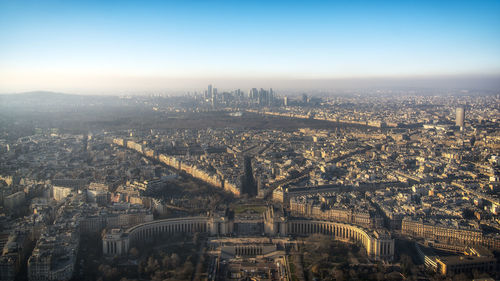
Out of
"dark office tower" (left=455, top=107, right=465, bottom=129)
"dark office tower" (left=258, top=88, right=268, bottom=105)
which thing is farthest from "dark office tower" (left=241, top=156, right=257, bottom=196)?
"dark office tower" (left=258, top=88, right=268, bottom=105)

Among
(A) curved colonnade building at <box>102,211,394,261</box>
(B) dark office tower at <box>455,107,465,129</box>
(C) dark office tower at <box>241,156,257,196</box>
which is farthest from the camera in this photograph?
(B) dark office tower at <box>455,107,465,129</box>

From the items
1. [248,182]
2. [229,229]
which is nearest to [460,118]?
[248,182]

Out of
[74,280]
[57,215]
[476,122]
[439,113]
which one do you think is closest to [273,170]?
[57,215]

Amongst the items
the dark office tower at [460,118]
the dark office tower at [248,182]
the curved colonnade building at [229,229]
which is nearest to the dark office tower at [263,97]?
the dark office tower at [460,118]

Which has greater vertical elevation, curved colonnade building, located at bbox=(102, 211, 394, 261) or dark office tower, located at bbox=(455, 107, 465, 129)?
dark office tower, located at bbox=(455, 107, 465, 129)

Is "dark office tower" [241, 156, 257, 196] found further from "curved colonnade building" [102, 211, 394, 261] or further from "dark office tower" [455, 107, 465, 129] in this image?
"dark office tower" [455, 107, 465, 129]

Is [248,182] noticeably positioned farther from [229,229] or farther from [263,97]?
[263,97]

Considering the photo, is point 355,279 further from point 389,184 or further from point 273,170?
point 273,170

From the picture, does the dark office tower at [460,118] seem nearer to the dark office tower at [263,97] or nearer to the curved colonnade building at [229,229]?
the curved colonnade building at [229,229]

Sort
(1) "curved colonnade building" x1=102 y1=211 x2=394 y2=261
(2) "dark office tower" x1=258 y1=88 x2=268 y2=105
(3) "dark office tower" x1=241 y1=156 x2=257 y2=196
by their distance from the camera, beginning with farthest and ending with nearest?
(2) "dark office tower" x1=258 y1=88 x2=268 y2=105 → (3) "dark office tower" x1=241 y1=156 x2=257 y2=196 → (1) "curved colonnade building" x1=102 y1=211 x2=394 y2=261
